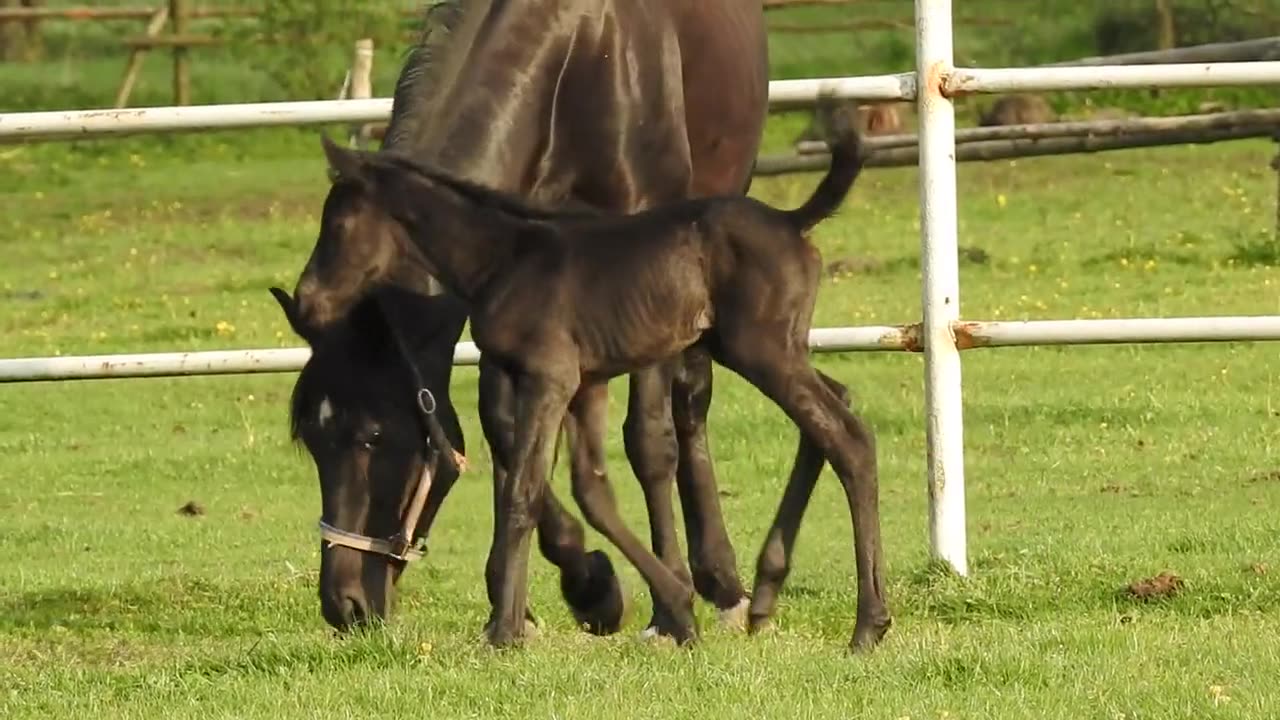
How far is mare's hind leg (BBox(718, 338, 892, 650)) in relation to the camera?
5086 millimetres

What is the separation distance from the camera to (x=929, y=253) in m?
6.17

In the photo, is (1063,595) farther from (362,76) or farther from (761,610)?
(362,76)

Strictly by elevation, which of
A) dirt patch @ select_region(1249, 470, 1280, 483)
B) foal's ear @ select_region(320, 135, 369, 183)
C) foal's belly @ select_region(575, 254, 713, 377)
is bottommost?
dirt patch @ select_region(1249, 470, 1280, 483)

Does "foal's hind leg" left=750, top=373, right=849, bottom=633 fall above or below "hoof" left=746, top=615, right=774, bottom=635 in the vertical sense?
above

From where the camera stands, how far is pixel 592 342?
5105 mm

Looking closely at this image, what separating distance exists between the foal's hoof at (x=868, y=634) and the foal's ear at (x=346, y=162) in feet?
5.06

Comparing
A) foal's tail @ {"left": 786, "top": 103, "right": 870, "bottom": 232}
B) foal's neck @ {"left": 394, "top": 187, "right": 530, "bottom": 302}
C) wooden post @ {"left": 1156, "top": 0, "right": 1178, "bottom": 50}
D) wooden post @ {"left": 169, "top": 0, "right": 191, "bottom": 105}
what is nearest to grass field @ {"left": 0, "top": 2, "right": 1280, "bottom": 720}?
foal's neck @ {"left": 394, "top": 187, "right": 530, "bottom": 302}

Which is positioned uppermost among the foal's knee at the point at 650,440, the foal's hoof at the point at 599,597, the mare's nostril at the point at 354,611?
the foal's knee at the point at 650,440

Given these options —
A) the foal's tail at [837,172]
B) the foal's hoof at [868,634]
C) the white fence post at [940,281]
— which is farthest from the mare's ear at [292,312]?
the white fence post at [940,281]

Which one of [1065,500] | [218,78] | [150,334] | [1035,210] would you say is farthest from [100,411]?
[218,78]

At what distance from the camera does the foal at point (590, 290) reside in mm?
5066

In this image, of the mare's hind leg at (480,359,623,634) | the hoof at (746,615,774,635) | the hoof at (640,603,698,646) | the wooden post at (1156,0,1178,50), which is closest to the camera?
the hoof at (640,603,698,646)

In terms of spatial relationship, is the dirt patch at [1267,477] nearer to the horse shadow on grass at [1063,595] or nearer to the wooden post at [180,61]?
the horse shadow on grass at [1063,595]

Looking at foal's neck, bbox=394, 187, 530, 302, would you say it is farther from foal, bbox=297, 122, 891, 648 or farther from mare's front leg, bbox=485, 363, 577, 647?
mare's front leg, bbox=485, 363, 577, 647
